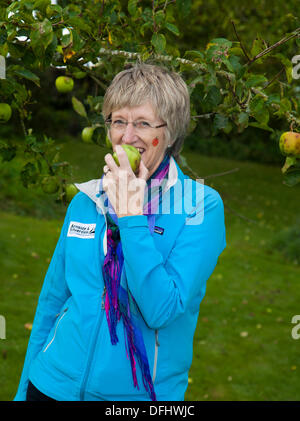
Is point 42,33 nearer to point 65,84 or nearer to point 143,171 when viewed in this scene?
point 143,171

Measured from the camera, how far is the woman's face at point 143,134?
1.85 m

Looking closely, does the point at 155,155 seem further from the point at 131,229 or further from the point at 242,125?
the point at 242,125

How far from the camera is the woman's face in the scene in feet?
6.07

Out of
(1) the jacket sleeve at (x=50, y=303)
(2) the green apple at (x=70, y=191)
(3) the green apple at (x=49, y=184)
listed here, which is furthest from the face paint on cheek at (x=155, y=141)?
(3) the green apple at (x=49, y=184)

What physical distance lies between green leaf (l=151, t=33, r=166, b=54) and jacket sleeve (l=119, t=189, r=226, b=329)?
92 cm

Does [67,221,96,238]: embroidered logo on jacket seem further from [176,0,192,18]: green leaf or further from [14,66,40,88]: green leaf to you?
[176,0,192,18]: green leaf

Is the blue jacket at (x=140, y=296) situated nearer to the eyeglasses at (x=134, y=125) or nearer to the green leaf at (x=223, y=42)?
the eyeglasses at (x=134, y=125)

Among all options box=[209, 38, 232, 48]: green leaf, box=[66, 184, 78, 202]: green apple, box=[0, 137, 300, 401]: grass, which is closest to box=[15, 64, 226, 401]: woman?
box=[209, 38, 232, 48]: green leaf

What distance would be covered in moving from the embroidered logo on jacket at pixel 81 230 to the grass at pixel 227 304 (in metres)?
0.77

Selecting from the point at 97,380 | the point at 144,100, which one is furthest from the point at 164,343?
the point at 144,100

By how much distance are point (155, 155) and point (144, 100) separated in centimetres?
21

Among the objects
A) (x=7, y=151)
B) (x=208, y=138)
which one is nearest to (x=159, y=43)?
(x=7, y=151)

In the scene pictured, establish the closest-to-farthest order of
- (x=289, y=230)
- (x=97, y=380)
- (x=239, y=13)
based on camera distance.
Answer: (x=97, y=380) → (x=289, y=230) → (x=239, y=13)
